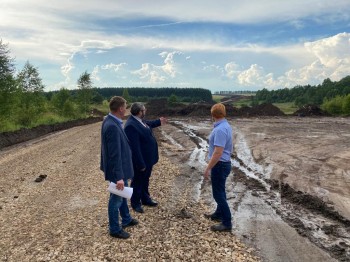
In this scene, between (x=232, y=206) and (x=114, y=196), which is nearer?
(x=114, y=196)

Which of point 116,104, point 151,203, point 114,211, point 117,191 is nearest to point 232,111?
point 151,203

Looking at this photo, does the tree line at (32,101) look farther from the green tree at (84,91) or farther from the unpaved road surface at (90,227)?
the unpaved road surface at (90,227)

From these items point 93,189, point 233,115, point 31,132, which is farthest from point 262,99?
point 93,189

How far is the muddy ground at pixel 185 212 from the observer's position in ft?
23.0

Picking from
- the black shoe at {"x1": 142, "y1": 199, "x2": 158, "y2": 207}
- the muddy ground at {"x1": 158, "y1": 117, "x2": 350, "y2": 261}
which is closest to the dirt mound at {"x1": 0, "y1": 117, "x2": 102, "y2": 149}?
the muddy ground at {"x1": 158, "y1": 117, "x2": 350, "y2": 261}

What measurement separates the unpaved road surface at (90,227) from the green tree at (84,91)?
152 ft

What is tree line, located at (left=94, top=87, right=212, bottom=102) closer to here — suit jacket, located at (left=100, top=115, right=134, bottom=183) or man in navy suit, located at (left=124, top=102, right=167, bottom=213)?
man in navy suit, located at (left=124, top=102, right=167, bottom=213)

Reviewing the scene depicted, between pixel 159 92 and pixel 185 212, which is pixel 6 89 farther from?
pixel 159 92

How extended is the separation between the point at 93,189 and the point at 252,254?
5.92 meters

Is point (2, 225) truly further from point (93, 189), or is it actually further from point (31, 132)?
point (31, 132)

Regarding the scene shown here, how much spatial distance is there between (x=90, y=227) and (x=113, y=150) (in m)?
2.27

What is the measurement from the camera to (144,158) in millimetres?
8516

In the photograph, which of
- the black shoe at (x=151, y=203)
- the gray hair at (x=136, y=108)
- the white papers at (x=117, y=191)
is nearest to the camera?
the white papers at (x=117, y=191)

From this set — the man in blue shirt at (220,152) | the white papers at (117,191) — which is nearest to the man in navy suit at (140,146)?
the white papers at (117,191)
